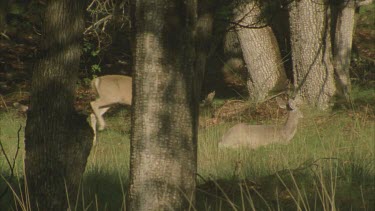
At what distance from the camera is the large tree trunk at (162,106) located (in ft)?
15.7

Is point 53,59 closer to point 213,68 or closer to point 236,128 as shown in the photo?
point 236,128

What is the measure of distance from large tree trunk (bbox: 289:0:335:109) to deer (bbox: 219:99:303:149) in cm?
334

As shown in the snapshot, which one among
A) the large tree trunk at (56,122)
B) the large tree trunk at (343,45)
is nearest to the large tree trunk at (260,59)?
the large tree trunk at (343,45)

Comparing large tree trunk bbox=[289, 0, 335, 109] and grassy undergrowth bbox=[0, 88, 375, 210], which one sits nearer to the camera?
grassy undergrowth bbox=[0, 88, 375, 210]

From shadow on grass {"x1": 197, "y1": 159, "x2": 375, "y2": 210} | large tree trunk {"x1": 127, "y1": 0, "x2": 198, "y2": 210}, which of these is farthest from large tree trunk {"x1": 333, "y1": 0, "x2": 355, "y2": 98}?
large tree trunk {"x1": 127, "y1": 0, "x2": 198, "y2": 210}

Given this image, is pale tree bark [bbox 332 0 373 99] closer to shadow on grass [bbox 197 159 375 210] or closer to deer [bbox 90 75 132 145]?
deer [bbox 90 75 132 145]

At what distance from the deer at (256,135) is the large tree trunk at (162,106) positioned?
5.70m

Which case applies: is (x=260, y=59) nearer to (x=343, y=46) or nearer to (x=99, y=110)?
(x=343, y=46)

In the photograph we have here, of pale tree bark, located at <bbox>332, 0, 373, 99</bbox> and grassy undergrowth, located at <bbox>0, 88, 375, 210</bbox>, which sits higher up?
pale tree bark, located at <bbox>332, 0, 373, 99</bbox>

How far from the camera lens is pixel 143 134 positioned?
4785mm

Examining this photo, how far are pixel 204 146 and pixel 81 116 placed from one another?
14.0 ft

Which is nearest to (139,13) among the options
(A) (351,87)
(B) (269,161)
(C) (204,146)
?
(B) (269,161)

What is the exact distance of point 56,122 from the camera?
553 centimetres

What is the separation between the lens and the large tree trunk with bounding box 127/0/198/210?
4.78 m
